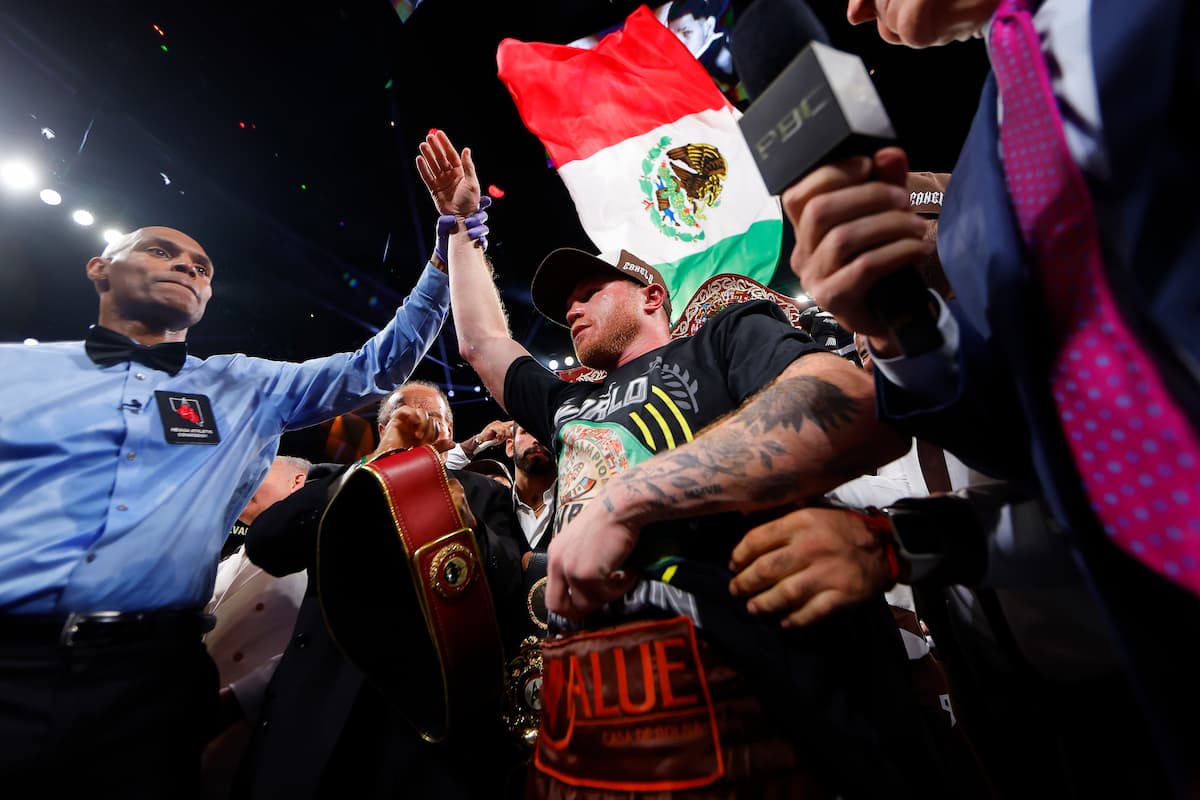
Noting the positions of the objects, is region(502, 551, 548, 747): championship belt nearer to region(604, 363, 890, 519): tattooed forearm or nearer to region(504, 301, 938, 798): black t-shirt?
region(504, 301, 938, 798): black t-shirt

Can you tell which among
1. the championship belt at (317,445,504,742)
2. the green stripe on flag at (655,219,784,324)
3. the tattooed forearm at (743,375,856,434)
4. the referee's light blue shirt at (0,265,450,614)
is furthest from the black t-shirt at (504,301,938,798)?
the green stripe on flag at (655,219,784,324)

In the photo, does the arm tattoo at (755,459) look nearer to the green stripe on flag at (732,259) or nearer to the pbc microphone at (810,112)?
the pbc microphone at (810,112)

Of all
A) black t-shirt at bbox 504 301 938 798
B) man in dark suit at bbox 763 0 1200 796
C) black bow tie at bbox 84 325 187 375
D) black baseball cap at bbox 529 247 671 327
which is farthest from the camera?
black bow tie at bbox 84 325 187 375

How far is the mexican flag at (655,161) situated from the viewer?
12.4 ft

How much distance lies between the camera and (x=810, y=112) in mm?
583

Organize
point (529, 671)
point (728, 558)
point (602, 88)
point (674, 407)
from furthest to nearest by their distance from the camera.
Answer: point (602, 88) → point (529, 671) → point (674, 407) → point (728, 558)

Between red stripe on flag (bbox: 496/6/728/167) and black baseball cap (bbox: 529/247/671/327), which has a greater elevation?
red stripe on flag (bbox: 496/6/728/167)

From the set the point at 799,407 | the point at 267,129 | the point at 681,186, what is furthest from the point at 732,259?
the point at 267,129

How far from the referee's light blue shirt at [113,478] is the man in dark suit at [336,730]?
28 centimetres

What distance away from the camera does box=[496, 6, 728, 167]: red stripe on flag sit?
12.9ft

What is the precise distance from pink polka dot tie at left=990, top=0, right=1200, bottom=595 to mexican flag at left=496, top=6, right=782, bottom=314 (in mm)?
3180

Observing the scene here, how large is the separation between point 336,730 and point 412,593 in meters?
0.50

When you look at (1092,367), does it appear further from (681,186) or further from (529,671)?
(681,186)

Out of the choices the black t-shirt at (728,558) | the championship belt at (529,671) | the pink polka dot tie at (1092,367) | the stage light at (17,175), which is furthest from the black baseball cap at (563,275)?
the stage light at (17,175)
